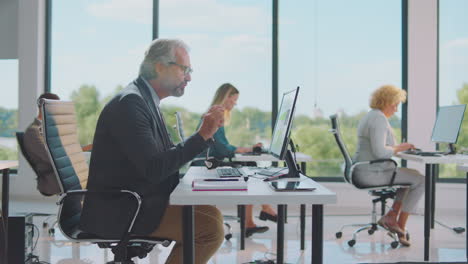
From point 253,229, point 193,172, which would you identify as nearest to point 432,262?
point 253,229

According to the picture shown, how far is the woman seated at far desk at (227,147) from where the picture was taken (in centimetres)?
410

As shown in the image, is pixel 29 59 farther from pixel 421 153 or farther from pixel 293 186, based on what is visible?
pixel 293 186

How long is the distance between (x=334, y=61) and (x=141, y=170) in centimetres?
439

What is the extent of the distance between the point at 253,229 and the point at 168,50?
2.55m

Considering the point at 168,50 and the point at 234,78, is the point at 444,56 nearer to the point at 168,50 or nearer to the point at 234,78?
the point at 234,78

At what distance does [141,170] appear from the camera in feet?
6.39

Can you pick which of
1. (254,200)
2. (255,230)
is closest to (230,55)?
(255,230)

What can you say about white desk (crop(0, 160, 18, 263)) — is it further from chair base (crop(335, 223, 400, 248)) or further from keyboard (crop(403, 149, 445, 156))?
keyboard (crop(403, 149, 445, 156))

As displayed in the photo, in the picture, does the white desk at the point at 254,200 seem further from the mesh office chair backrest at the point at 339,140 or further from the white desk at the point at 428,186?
the mesh office chair backrest at the point at 339,140

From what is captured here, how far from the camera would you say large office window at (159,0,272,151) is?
6000 millimetres

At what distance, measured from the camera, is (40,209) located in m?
5.47

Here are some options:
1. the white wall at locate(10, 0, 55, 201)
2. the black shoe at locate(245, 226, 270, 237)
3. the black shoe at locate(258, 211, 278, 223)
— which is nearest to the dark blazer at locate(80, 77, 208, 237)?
the black shoe at locate(245, 226, 270, 237)

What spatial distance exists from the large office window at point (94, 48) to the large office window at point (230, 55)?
400 millimetres

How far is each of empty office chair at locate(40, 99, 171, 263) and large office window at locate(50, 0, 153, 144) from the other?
3.74m
